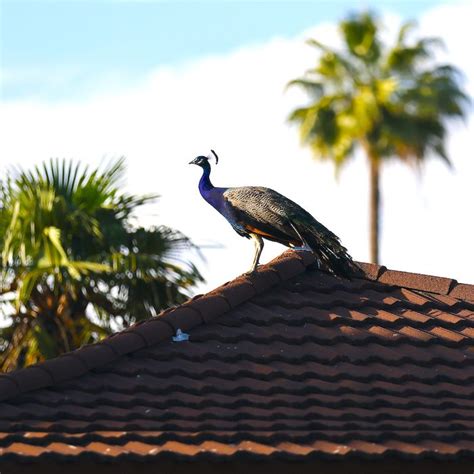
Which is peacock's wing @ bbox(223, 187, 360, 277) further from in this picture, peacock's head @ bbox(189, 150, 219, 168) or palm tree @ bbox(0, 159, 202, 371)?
palm tree @ bbox(0, 159, 202, 371)

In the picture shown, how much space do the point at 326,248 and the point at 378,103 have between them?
2486 centimetres

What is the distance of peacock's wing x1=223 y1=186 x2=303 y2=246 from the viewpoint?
930 centimetres

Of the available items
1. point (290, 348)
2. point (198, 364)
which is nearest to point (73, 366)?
point (198, 364)

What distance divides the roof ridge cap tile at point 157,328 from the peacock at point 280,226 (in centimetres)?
14

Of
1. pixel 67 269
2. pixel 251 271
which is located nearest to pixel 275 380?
pixel 251 271

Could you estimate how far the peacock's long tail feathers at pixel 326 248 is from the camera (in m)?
9.35

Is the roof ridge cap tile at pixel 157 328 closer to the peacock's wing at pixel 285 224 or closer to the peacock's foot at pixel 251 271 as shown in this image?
the peacock's foot at pixel 251 271

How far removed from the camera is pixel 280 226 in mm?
9297

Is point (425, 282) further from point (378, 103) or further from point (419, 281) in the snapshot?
point (378, 103)

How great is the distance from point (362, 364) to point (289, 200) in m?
1.67

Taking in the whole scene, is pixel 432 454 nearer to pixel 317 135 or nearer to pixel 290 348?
pixel 290 348

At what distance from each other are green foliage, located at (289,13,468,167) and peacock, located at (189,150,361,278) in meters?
24.4

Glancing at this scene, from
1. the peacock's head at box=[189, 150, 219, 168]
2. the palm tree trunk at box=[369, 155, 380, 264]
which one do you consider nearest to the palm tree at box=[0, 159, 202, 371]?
the peacock's head at box=[189, 150, 219, 168]

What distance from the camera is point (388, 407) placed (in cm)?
778
